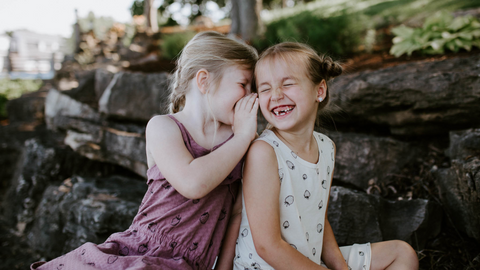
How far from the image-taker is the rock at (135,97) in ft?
14.2

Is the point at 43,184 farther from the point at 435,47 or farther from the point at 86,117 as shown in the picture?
the point at 435,47

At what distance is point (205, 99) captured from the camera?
1.71 meters

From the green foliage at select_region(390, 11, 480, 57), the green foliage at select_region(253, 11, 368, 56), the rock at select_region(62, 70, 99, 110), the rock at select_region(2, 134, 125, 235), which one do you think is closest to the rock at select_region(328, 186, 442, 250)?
the green foliage at select_region(390, 11, 480, 57)

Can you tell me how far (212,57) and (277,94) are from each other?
15.0 inches

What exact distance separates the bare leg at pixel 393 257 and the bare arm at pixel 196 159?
990mm

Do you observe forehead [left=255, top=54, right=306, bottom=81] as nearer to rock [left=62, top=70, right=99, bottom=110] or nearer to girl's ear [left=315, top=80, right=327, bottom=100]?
girl's ear [left=315, top=80, right=327, bottom=100]

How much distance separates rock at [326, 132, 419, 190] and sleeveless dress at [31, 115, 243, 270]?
1.69 metres

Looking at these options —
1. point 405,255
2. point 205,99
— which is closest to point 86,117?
point 205,99

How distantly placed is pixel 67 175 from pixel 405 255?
13.5ft

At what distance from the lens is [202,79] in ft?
5.45

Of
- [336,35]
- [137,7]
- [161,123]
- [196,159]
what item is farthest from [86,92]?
[137,7]

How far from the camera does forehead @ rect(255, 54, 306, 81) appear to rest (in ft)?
5.30

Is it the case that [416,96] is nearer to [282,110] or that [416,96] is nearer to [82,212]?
[282,110]

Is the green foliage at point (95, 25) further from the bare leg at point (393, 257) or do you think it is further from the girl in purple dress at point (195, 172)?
the bare leg at point (393, 257)
